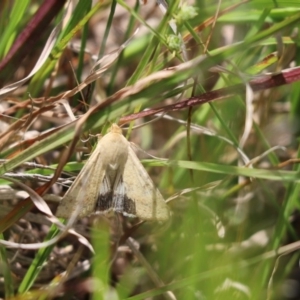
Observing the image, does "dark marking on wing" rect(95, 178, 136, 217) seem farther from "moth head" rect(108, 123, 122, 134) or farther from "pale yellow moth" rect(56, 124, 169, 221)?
"moth head" rect(108, 123, 122, 134)

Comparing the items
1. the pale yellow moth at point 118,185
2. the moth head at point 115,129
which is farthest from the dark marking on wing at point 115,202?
the moth head at point 115,129

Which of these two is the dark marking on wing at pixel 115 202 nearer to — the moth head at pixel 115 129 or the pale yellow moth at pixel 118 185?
the pale yellow moth at pixel 118 185

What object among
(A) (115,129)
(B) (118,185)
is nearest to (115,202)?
(B) (118,185)

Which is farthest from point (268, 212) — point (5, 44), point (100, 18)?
point (100, 18)

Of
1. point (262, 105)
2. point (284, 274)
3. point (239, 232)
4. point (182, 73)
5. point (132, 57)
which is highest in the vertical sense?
point (182, 73)

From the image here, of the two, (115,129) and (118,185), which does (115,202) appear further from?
(115,129)

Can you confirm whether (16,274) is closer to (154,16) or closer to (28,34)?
(28,34)

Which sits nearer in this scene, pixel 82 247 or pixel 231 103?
pixel 231 103
